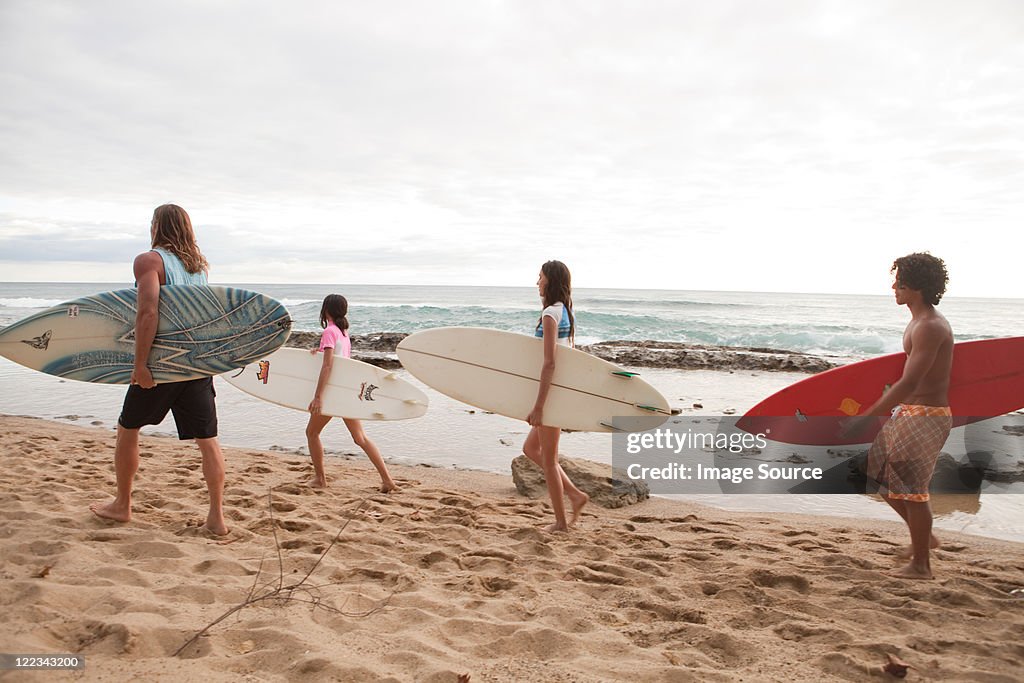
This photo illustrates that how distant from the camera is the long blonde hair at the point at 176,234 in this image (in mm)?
3084

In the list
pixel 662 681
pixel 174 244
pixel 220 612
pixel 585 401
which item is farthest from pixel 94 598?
pixel 585 401

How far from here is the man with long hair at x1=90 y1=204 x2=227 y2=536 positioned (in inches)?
119

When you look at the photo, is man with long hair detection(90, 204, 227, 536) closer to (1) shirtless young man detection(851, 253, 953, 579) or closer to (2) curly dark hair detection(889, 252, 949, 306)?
(1) shirtless young man detection(851, 253, 953, 579)

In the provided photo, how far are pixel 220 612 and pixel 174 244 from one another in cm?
176

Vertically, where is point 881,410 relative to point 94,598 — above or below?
above

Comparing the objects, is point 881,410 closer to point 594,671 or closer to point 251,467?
point 594,671

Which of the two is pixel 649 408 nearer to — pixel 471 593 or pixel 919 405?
pixel 919 405

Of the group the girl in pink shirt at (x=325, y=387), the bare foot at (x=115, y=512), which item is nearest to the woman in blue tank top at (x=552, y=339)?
the girl in pink shirt at (x=325, y=387)

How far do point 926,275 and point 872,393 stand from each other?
4.19 ft

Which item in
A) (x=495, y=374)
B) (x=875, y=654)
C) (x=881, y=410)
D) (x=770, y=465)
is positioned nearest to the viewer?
(x=875, y=654)

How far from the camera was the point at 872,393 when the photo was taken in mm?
4059

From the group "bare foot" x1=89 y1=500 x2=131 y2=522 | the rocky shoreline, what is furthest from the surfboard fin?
the rocky shoreline

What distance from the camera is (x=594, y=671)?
215cm

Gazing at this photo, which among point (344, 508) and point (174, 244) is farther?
point (344, 508)
